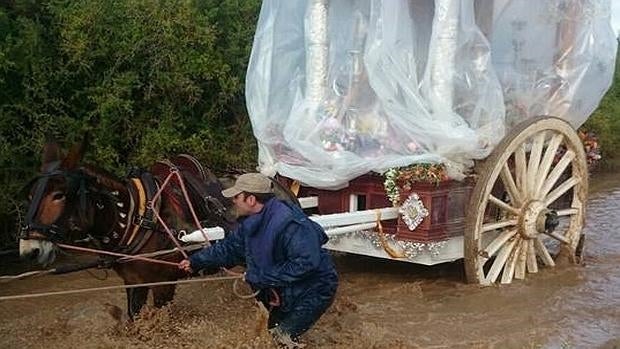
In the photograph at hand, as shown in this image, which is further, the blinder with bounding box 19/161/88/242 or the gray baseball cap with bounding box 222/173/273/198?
the blinder with bounding box 19/161/88/242

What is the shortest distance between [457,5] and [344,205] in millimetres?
1893

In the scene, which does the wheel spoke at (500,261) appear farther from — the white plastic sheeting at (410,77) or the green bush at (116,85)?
the green bush at (116,85)

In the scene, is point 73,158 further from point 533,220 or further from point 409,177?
point 533,220

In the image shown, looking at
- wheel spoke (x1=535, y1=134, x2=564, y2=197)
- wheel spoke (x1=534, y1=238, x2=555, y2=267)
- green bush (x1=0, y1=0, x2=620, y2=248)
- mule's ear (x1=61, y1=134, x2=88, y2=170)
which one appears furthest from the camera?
green bush (x1=0, y1=0, x2=620, y2=248)

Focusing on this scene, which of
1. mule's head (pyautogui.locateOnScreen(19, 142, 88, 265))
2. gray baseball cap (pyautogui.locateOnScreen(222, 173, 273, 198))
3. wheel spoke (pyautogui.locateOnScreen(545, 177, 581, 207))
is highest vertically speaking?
gray baseball cap (pyautogui.locateOnScreen(222, 173, 273, 198))

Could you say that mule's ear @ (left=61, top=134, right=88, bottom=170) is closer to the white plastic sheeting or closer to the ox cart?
the ox cart

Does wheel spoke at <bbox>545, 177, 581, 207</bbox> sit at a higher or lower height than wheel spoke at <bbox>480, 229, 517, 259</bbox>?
higher

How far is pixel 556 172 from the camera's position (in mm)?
7160

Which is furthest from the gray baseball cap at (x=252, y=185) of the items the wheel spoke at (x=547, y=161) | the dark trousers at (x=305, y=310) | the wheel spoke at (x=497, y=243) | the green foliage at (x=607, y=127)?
the green foliage at (x=607, y=127)

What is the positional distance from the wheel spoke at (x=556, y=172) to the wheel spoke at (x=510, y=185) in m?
0.33

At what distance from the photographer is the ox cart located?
627 cm

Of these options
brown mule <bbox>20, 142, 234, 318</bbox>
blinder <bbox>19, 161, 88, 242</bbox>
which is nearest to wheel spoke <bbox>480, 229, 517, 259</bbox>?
brown mule <bbox>20, 142, 234, 318</bbox>

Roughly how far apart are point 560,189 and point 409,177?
75.1 inches

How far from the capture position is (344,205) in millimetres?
6680
